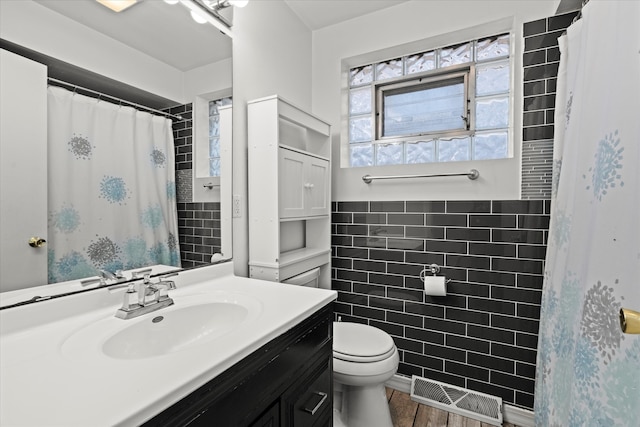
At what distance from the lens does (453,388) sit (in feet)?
6.23

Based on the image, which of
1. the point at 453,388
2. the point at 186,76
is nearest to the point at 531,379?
the point at 453,388

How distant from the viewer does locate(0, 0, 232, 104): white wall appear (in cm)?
89

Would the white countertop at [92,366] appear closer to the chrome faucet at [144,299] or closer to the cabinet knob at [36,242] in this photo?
the chrome faucet at [144,299]

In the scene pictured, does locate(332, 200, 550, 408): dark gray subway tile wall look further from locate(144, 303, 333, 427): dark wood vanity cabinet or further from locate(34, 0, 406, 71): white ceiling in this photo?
locate(34, 0, 406, 71): white ceiling

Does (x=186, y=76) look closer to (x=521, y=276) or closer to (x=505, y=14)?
(x=505, y=14)

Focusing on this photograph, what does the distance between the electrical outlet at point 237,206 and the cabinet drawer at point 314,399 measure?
2.81 ft

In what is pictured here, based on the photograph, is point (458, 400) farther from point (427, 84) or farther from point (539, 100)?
point (427, 84)

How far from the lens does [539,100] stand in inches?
65.4

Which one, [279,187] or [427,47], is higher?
[427,47]

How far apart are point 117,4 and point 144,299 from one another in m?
1.03

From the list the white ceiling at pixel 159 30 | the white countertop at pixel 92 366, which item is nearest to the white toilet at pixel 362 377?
the white countertop at pixel 92 366

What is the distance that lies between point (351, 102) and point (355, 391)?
187 centimetres

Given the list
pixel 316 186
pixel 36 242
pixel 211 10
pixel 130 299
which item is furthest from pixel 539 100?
pixel 36 242

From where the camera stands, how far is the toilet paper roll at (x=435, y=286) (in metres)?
1.80
